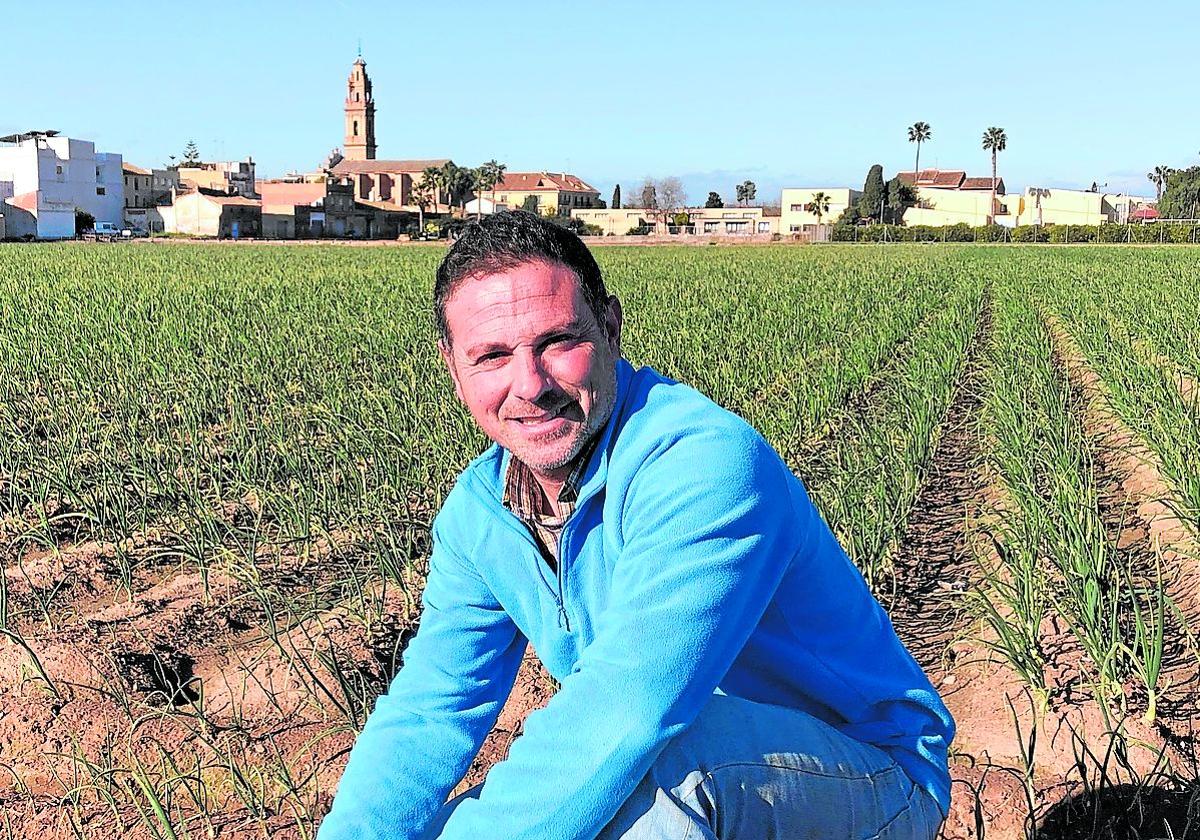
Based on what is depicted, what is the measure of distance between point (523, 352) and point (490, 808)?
1.99 feet

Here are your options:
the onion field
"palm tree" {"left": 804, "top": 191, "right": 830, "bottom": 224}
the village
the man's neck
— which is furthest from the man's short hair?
"palm tree" {"left": 804, "top": 191, "right": 830, "bottom": 224}

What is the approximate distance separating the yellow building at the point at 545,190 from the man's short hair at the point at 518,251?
86.5 meters

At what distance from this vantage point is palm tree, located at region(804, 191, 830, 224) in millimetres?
75625

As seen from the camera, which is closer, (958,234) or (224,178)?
(958,234)

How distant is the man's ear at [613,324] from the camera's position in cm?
174

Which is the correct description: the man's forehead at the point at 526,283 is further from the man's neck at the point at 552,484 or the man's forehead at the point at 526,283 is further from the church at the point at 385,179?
the church at the point at 385,179

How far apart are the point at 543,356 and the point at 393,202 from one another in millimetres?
89897

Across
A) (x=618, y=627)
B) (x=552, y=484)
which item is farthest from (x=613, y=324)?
(x=618, y=627)

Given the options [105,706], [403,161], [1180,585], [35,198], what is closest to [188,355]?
[105,706]

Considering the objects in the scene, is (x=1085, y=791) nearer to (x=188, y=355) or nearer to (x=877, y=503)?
(x=877, y=503)

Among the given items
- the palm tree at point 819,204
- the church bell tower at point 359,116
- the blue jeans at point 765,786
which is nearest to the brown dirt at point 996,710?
the blue jeans at point 765,786

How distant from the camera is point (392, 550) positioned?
357cm

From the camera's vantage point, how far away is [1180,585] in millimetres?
3744

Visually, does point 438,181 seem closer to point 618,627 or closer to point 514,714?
point 514,714
